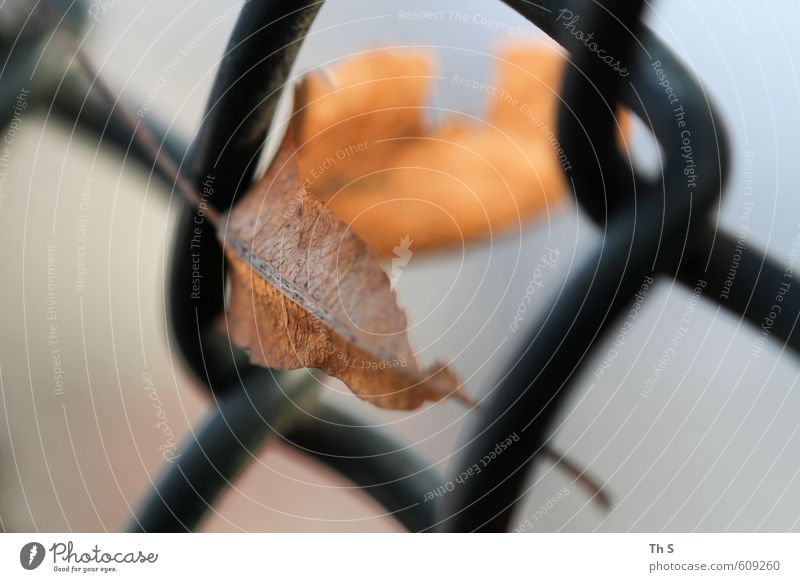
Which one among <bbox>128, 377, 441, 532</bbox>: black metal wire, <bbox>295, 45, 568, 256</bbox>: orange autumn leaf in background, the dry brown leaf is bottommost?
<bbox>128, 377, 441, 532</bbox>: black metal wire

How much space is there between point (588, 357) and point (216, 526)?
1.02 feet

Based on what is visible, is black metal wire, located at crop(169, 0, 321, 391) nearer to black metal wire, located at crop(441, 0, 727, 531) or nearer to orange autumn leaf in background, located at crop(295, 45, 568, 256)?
orange autumn leaf in background, located at crop(295, 45, 568, 256)

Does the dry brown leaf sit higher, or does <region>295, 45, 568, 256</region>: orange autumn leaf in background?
<region>295, 45, 568, 256</region>: orange autumn leaf in background

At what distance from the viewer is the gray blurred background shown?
50 centimetres

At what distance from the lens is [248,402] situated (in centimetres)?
51

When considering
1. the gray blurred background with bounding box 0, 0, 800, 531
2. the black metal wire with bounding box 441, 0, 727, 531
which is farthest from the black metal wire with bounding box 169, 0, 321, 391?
the black metal wire with bounding box 441, 0, 727, 531

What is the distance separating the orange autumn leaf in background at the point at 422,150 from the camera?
0.50 metres

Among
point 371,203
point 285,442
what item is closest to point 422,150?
point 371,203

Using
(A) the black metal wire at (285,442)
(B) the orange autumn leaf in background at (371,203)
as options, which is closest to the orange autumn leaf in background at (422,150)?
(B) the orange autumn leaf in background at (371,203)

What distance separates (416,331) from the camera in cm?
51

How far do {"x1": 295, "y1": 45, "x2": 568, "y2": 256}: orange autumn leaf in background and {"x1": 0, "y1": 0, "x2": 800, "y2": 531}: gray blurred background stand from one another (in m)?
0.02

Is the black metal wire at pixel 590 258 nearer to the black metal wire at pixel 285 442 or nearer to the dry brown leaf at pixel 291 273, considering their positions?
the black metal wire at pixel 285 442

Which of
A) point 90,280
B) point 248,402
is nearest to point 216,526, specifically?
point 248,402

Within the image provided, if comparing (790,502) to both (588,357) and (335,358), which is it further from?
(335,358)
